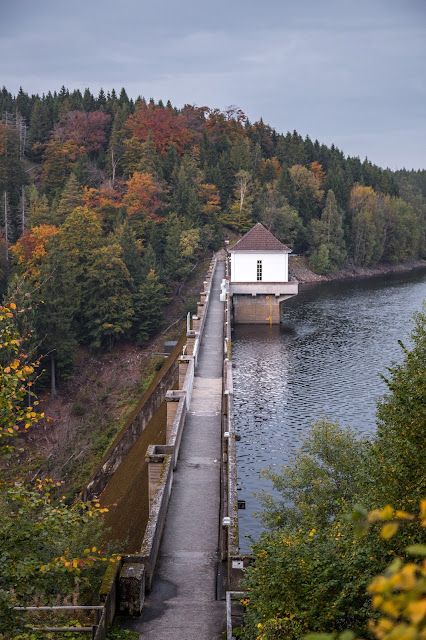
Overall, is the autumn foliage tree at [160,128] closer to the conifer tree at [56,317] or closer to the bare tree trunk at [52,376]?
Result: the conifer tree at [56,317]

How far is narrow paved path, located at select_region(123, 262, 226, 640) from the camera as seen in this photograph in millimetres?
12641

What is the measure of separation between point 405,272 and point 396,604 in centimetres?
11203

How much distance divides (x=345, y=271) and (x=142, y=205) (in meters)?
41.6

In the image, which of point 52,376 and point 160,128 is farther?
point 160,128

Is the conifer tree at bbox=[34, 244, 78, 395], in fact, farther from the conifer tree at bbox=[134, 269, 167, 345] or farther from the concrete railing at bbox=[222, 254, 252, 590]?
the concrete railing at bbox=[222, 254, 252, 590]

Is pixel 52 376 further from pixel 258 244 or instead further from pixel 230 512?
pixel 230 512

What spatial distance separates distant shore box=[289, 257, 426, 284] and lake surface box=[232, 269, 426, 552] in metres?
18.5

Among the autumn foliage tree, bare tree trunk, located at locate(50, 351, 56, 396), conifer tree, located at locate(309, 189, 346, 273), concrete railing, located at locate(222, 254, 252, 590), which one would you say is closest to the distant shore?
conifer tree, located at locate(309, 189, 346, 273)

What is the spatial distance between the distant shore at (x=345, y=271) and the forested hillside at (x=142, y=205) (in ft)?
5.48

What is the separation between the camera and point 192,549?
15.7m

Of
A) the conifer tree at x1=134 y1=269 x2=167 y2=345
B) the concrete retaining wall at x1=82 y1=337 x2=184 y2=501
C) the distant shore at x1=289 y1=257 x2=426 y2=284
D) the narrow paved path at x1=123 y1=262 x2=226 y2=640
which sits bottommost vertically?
the concrete retaining wall at x1=82 y1=337 x2=184 y2=501

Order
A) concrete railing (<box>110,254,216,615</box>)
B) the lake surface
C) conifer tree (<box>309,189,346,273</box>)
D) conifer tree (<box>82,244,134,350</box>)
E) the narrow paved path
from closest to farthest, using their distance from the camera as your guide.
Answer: the narrow paved path
concrete railing (<box>110,254,216,615</box>)
the lake surface
conifer tree (<box>82,244,134,350</box>)
conifer tree (<box>309,189,346,273</box>)

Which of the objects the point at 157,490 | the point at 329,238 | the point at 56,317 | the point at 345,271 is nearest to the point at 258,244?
the point at 56,317

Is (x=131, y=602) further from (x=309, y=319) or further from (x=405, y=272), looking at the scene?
(x=405, y=272)
